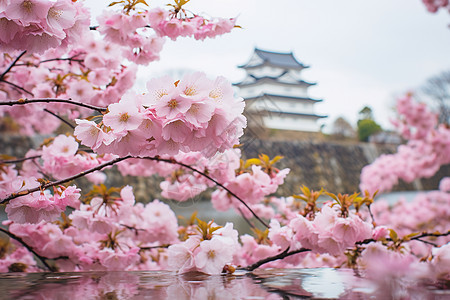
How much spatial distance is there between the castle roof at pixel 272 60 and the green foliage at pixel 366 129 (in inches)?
151

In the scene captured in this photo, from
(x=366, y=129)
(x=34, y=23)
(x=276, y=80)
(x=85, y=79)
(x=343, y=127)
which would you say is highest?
(x=276, y=80)

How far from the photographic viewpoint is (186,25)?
1.17 meters

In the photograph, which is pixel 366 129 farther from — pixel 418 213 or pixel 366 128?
pixel 418 213

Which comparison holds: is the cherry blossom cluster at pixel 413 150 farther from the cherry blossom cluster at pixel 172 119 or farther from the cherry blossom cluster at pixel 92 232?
the cherry blossom cluster at pixel 172 119

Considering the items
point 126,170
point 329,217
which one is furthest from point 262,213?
point 329,217

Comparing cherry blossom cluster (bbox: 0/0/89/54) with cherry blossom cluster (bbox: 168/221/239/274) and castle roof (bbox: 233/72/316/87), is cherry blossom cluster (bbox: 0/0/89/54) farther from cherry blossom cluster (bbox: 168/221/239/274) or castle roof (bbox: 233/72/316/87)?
castle roof (bbox: 233/72/316/87)

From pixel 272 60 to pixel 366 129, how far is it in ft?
17.4

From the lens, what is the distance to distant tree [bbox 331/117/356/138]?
21.6 meters

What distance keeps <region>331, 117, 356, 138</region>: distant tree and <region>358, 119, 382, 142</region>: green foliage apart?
1458mm

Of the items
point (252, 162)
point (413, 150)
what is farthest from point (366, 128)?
point (252, 162)

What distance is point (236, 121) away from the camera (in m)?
0.58

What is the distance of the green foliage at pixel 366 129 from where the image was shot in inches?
765

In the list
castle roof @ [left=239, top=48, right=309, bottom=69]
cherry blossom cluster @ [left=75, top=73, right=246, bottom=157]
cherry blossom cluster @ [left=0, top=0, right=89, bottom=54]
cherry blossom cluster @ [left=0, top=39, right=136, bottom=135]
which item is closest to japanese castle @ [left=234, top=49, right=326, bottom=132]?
castle roof @ [left=239, top=48, right=309, bottom=69]

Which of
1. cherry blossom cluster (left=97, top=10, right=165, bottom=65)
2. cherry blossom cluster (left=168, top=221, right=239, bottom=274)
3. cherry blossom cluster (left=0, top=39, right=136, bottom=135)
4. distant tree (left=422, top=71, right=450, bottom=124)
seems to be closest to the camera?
cherry blossom cluster (left=168, top=221, right=239, bottom=274)
